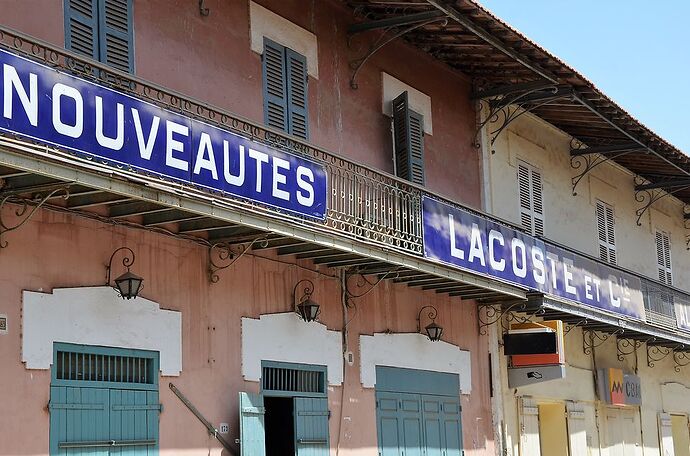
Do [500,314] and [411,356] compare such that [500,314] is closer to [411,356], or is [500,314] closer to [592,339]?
[411,356]

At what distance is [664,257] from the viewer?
2598cm

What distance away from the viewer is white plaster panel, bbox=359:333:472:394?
1477 centimetres

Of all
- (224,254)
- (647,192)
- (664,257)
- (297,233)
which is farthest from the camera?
(664,257)

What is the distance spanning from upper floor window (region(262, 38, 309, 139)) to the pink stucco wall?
1680 mm

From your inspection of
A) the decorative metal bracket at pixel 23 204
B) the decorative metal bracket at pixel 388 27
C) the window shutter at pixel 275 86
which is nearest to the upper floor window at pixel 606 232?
the decorative metal bracket at pixel 388 27

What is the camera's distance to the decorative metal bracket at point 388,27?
48.9 feet

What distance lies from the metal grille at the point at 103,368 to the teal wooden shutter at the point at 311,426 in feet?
7.87

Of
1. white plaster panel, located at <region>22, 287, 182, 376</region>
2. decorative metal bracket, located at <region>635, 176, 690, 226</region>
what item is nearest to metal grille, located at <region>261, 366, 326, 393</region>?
white plaster panel, located at <region>22, 287, 182, 376</region>

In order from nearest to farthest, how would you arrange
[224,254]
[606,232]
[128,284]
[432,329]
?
1. [128,284]
2. [224,254]
3. [432,329]
4. [606,232]

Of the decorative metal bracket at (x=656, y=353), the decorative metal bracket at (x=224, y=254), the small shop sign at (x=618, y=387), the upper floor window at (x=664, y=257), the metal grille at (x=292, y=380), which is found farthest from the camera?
the upper floor window at (x=664, y=257)

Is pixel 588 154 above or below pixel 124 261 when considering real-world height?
above

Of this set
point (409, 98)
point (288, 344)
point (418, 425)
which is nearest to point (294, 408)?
point (288, 344)

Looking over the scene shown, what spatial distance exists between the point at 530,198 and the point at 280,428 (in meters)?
8.02

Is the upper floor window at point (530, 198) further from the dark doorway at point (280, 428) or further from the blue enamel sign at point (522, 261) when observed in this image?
the dark doorway at point (280, 428)
